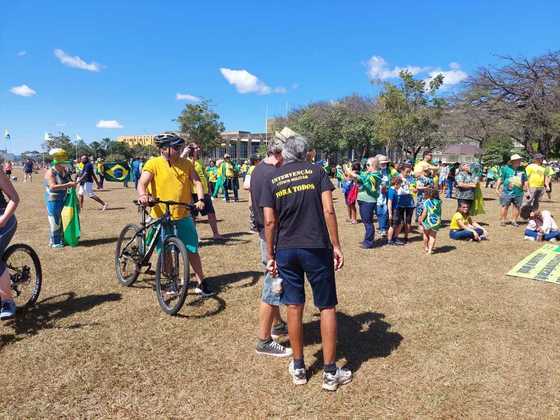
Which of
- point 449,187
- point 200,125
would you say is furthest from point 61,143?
point 449,187

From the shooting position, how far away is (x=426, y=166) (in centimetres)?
929

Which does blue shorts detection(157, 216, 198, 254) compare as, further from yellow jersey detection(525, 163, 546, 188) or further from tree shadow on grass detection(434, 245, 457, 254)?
yellow jersey detection(525, 163, 546, 188)

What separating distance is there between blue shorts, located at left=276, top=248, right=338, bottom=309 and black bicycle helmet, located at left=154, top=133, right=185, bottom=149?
2228mm

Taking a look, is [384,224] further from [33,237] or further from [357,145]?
[357,145]

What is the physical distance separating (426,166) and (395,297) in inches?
206

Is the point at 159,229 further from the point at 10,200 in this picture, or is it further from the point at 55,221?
the point at 55,221

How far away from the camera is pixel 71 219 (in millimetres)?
7461

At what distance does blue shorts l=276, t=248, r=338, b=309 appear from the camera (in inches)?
113

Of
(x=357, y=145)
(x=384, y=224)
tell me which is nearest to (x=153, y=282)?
(x=384, y=224)

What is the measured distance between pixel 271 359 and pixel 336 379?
2.28ft

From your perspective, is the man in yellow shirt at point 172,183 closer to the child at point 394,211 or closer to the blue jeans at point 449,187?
the child at point 394,211

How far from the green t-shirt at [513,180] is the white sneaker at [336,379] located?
8.83 metres

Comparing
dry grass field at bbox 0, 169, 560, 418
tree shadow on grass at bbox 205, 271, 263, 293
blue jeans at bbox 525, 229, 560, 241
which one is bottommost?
dry grass field at bbox 0, 169, 560, 418

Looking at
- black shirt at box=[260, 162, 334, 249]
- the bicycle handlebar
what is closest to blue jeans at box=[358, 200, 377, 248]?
the bicycle handlebar
